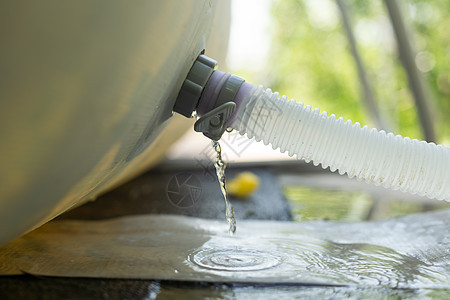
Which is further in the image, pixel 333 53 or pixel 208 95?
pixel 333 53

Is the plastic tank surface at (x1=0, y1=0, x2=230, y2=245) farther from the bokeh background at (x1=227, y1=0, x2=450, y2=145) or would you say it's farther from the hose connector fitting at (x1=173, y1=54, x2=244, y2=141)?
the bokeh background at (x1=227, y1=0, x2=450, y2=145)

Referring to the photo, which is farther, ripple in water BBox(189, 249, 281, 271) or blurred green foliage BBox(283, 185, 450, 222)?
blurred green foliage BBox(283, 185, 450, 222)

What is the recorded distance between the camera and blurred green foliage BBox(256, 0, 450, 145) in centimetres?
391

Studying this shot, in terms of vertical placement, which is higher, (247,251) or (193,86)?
(193,86)

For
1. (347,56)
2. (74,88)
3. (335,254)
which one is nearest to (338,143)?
(335,254)

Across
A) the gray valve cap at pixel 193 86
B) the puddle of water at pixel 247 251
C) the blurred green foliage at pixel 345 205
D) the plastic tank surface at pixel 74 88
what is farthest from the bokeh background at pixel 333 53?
the plastic tank surface at pixel 74 88

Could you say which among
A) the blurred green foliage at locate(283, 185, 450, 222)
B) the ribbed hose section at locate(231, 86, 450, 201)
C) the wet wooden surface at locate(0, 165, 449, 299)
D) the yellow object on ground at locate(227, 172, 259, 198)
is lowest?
the wet wooden surface at locate(0, 165, 449, 299)

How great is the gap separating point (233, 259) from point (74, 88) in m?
0.37

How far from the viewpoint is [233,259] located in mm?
806

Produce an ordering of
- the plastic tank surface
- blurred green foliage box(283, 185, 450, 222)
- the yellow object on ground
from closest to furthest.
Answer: the plastic tank surface, blurred green foliage box(283, 185, 450, 222), the yellow object on ground

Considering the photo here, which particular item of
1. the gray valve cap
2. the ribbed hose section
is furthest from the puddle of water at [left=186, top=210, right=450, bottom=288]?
the gray valve cap

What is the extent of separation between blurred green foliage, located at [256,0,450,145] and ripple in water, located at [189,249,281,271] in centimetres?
321

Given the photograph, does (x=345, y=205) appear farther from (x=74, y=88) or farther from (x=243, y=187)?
(x=74, y=88)

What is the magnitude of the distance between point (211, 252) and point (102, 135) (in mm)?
300
